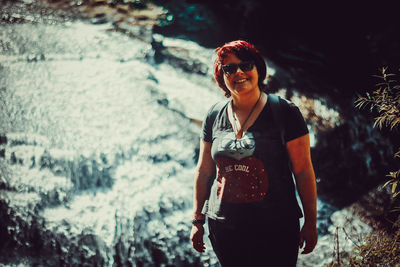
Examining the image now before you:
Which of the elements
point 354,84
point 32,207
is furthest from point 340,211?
point 32,207

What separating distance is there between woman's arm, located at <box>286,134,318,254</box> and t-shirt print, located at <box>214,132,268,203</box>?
0.18 m

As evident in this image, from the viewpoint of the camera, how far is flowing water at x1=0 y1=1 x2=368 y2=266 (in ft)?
14.1

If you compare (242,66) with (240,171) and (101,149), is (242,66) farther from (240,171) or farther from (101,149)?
(101,149)

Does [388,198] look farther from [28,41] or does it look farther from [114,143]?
[28,41]

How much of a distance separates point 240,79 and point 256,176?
1.73ft

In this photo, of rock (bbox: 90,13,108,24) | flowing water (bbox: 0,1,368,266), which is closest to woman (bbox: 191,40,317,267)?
flowing water (bbox: 0,1,368,266)

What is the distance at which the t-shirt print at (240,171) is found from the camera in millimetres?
1641

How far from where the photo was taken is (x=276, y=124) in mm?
1634

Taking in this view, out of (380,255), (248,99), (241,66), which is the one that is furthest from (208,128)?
(380,255)

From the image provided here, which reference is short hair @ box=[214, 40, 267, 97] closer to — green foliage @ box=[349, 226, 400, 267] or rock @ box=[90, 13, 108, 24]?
green foliage @ box=[349, 226, 400, 267]

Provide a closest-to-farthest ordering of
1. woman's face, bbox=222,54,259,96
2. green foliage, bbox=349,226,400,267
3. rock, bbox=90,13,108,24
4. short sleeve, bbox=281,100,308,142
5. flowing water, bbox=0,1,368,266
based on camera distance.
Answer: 1. short sleeve, bbox=281,100,308,142
2. woman's face, bbox=222,54,259,96
3. green foliage, bbox=349,226,400,267
4. flowing water, bbox=0,1,368,266
5. rock, bbox=90,13,108,24

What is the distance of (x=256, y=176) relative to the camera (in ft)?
5.39

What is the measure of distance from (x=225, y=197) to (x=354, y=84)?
688 centimetres

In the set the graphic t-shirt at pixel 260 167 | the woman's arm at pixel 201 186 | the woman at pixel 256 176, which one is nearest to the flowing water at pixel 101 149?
the woman's arm at pixel 201 186
